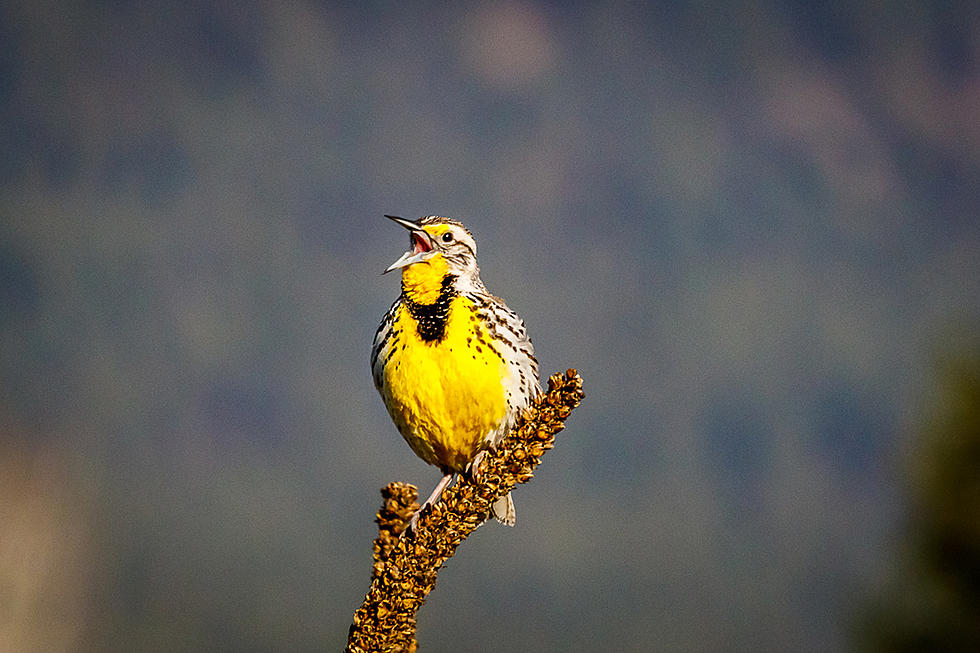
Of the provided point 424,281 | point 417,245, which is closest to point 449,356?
point 424,281

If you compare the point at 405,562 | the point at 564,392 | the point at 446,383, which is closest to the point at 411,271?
the point at 446,383

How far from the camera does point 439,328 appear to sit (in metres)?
1.71

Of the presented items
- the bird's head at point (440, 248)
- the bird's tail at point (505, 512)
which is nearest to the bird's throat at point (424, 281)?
the bird's head at point (440, 248)

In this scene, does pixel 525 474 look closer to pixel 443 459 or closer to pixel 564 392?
pixel 564 392

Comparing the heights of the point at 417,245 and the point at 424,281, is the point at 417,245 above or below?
above

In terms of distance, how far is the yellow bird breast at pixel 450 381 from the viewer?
170 cm

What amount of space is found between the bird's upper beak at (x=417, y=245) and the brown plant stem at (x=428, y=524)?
0.55m

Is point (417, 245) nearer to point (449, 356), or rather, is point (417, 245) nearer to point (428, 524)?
point (449, 356)

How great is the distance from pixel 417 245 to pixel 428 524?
77 centimetres

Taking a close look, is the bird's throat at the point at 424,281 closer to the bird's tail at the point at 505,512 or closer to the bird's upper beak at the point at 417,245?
the bird's upper beak at the point at 417,245

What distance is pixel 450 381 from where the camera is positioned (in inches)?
67.0

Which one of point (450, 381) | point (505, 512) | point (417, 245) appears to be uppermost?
point (417, 245)

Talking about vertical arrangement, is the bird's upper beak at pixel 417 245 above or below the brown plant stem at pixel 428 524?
above

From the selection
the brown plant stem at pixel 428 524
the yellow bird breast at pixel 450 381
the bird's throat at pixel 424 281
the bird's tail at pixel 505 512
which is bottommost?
the brown plant stem at pixel 428 524
